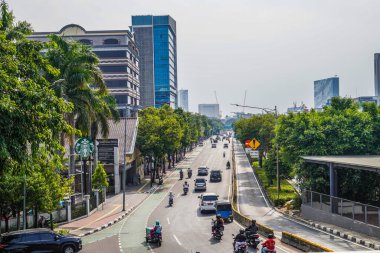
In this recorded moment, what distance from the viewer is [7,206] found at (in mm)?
29078

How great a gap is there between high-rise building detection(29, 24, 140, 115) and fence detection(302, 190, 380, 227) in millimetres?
78394

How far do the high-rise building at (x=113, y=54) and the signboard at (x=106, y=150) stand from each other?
53548mm

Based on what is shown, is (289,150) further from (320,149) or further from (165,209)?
(165,209)

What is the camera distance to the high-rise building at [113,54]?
363 feet

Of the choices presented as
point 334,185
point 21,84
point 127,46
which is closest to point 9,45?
point 21,84

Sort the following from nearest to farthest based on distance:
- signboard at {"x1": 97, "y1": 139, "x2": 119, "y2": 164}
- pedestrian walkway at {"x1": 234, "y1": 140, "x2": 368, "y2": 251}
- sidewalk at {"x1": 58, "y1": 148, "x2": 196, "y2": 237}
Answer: pedestrian walkway at {"x1": 234, "y1": 140, "x2": 368, "y2": 251} < sidewalk at {"x1": 58, "y1": 148, "x2": 196, "y2": 237} < signboard at {"x1": 97, "y1": 139, "x2": 119, "y2": 164}

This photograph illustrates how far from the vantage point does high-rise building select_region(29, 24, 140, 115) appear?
363ft

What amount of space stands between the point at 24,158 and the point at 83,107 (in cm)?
2193

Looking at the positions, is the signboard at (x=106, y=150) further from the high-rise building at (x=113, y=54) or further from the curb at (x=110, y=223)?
the high-rise building at (x=113, y=54)

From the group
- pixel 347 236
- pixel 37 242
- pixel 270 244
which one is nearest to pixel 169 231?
pixel 37 242

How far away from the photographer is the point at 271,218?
38.8m

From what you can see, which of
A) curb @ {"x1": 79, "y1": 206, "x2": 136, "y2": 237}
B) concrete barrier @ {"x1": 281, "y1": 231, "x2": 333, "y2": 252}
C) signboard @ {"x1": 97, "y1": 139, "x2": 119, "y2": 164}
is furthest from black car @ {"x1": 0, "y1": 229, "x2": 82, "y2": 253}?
signboard @ {"x1": 97, "y1": 139, "x2": 119, "y2": 164}

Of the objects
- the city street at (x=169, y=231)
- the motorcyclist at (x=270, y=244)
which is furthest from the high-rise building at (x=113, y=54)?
the motorcyclist at (x=270, y=244)

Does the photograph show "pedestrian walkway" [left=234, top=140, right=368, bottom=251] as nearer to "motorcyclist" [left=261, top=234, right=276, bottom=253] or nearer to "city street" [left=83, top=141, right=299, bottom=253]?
"city street" [left=83, top=141, right=299, bottom=253]
